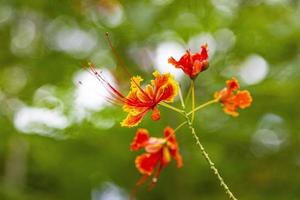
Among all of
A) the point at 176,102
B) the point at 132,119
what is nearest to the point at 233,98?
the point at 132,119

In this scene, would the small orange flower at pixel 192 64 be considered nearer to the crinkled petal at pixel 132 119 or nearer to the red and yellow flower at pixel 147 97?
the red and yellow flower at pixel 147 97

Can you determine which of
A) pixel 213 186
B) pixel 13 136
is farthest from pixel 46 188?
pixel 213 186

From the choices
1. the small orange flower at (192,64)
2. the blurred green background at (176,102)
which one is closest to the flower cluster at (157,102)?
the small orange flower at (192,64)

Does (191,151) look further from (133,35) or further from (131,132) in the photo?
(133,35)

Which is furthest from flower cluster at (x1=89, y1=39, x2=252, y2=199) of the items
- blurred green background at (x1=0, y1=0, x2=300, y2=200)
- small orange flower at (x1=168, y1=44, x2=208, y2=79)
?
blurred green background at (x1=0, y1=0, x2=300, y2=200)

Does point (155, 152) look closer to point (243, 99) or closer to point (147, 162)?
point (147, 162)
